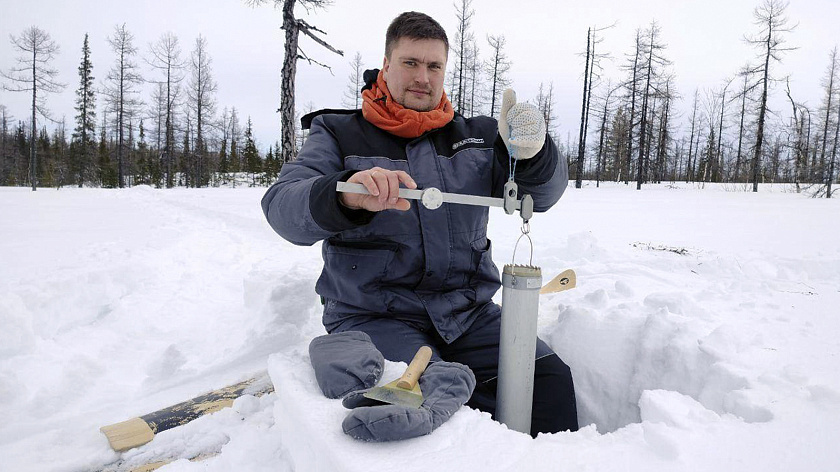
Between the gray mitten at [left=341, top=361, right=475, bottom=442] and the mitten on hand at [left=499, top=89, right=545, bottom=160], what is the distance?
0.88 meters

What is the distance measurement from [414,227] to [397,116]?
0.55 meters

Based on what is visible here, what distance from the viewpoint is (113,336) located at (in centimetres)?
317

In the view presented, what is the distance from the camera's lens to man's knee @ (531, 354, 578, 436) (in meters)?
1.94

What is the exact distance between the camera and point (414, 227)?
2.01 metres

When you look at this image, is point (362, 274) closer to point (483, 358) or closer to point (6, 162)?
point (483, 358)

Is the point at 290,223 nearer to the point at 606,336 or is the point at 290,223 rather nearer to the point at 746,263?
the point at 606,336

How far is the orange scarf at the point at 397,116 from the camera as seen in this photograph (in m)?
2.11

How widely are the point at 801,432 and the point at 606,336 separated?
1128 mm

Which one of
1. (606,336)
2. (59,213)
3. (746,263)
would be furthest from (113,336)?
(59,213)

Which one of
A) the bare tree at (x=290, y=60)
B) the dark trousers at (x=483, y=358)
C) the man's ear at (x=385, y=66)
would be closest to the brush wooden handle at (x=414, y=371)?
the dark trousers at (x=483, y=358)

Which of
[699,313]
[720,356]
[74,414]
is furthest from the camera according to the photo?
[699,313]

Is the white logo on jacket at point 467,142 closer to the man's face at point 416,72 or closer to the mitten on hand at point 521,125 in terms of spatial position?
the man's face at point 416,72

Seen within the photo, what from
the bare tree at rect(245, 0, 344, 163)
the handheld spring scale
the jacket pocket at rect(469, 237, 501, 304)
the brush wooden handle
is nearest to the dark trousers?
the jacket pocket at rect(469, 237, 501, 304)

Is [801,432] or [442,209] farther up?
[442,209]
